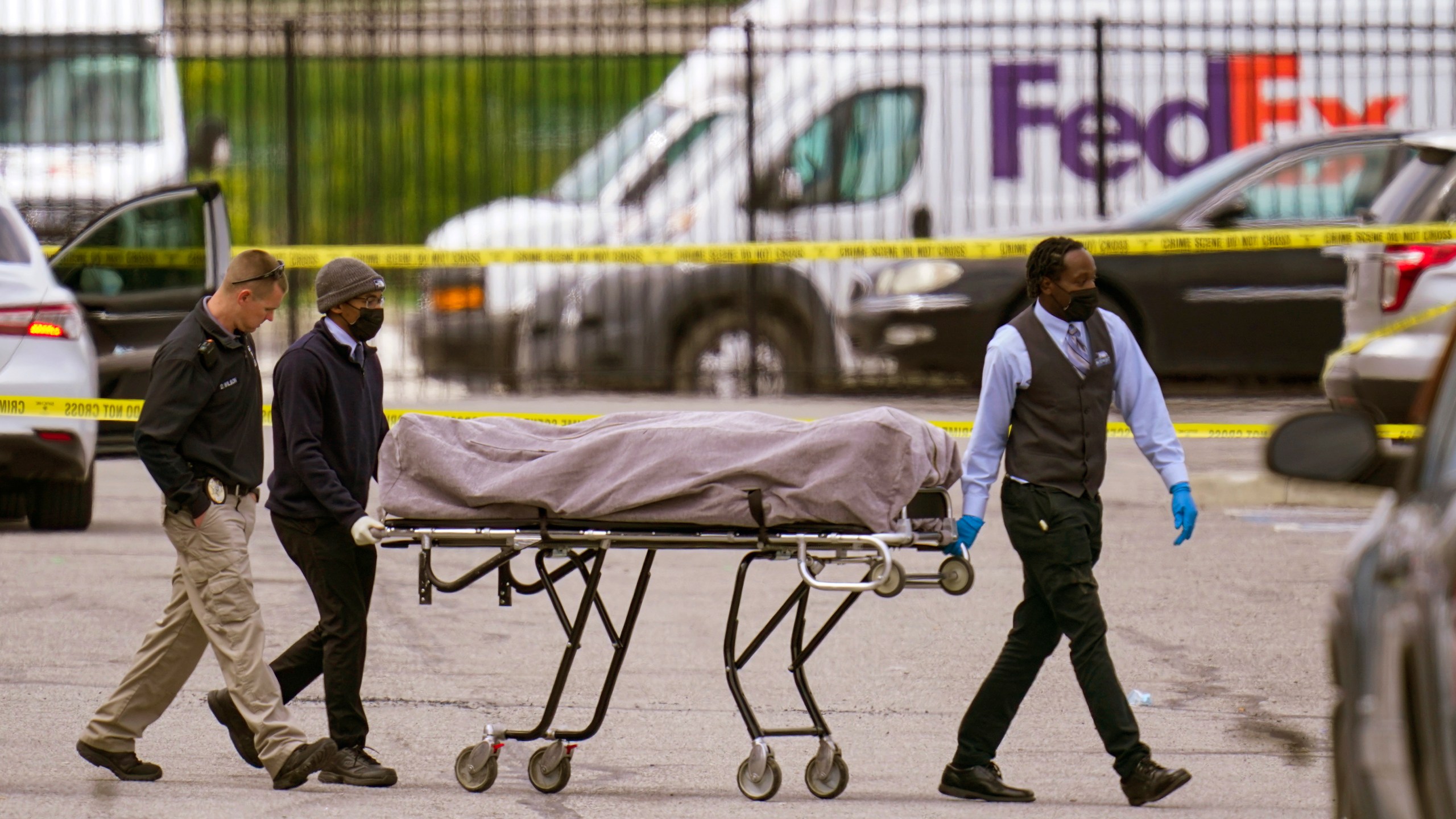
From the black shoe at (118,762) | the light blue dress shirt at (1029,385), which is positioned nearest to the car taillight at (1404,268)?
the light blue dress shirt at (1029,385)

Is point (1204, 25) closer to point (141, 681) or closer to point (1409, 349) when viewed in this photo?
point (1409, 349)

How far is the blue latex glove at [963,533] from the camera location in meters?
5.80

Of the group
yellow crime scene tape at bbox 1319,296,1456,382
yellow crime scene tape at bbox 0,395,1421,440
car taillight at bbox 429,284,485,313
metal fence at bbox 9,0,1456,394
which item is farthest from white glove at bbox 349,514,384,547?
car taillight at bbox 429,284,485,313

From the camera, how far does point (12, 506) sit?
10516 mm

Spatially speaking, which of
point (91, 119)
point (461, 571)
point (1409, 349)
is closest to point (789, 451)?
point (461, 571)

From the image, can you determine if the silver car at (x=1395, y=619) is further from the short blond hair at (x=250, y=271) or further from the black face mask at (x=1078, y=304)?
the short blond hair at (x=250, y=271)

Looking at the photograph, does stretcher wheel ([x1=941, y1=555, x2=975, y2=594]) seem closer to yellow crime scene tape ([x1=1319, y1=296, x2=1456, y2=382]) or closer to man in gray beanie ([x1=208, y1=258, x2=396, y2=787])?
man in gray beanie ([x1=208, y1=258, x2=396, y2=787])

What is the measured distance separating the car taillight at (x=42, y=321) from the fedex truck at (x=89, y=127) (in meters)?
6.77

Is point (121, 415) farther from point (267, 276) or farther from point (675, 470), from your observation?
point (675, 470)

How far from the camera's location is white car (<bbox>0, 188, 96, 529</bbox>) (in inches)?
369

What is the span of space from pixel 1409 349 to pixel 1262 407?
4.72m

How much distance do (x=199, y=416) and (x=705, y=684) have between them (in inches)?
93.2

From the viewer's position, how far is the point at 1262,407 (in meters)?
14.2

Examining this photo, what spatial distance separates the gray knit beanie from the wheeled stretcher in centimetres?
69
